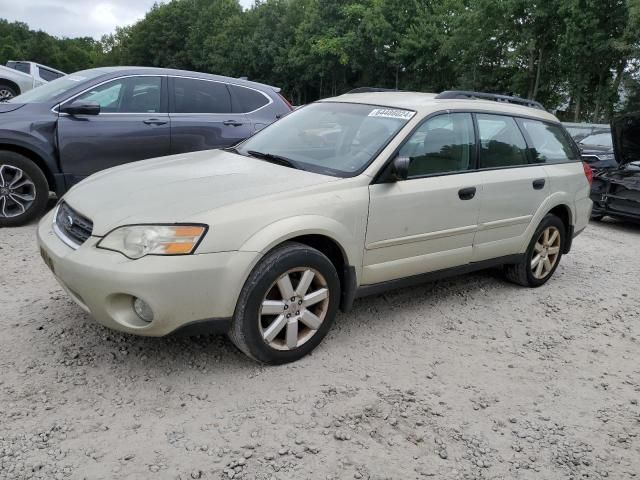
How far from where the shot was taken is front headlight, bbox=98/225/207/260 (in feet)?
9.46

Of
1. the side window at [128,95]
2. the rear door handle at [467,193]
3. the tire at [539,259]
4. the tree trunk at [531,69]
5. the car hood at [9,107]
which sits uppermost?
the tree trunk at [531,69]

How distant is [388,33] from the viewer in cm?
3694

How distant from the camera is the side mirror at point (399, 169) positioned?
3.58 metres

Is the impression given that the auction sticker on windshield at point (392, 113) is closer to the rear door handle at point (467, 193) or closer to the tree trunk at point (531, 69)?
the rear door handle at point (467, 193)

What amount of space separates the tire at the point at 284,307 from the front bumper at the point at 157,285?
0.10m

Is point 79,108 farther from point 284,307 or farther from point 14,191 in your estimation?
point 284,307

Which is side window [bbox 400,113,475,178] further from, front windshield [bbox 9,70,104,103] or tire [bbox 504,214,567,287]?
front windshield [bbox 9,70,104,103]

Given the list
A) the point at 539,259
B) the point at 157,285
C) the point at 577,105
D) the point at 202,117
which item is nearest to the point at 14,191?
the point at 202,117

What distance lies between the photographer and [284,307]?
3256 mm

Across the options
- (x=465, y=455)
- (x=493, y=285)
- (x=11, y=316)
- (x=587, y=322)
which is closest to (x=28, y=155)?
(x=11, y=316)

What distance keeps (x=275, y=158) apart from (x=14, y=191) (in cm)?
315

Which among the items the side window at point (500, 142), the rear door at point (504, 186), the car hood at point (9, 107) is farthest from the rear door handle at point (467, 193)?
the car hood at point (9, 107)

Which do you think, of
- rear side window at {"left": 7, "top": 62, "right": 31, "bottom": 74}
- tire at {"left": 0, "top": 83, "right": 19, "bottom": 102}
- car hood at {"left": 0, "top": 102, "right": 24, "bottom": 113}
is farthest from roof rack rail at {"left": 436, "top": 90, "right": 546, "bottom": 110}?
rear side window at {"left": 7, "top": 62, "right": 31, "bottom": 74}

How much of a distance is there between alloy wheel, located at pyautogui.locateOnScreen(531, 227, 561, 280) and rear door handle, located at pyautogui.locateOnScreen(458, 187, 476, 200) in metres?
1.15
